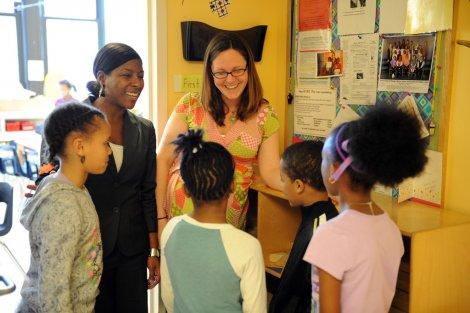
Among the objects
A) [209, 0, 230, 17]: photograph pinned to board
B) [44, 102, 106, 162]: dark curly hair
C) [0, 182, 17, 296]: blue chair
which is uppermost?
[209, 0, 230, 17]: photograph pinned to board

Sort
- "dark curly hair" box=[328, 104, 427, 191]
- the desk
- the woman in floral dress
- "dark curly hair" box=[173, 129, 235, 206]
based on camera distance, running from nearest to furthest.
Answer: "dark curly hair" box=[328, 104, 427, 191], "dark curly hair" box=[173, 129, 235, 206], the desk, the woman in floral dress

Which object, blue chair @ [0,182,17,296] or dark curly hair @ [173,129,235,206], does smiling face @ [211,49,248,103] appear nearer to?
dark curly hair @ [173,129,235,206]

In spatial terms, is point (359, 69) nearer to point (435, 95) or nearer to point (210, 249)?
point (435, 95)

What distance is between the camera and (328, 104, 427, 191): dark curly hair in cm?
117

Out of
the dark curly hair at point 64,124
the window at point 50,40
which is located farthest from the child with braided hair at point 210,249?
the window at point 50,40

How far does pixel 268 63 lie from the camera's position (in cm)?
271

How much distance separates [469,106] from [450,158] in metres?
0.21

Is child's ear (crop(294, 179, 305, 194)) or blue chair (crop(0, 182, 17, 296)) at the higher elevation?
child's ear (crop(294, 179, 305, 194))

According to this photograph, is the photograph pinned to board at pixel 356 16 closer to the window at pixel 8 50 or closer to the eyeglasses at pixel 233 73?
the eyeglasses at pixel 233 73

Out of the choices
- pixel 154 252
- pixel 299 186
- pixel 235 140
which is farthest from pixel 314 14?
pixel 154 252

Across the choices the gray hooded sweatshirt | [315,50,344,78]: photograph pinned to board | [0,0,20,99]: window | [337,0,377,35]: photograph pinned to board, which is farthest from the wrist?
[0,0,20,99]: window

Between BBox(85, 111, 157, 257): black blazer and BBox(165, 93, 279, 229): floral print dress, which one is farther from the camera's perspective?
BBox(165, 93, 279, 229): floral print dress

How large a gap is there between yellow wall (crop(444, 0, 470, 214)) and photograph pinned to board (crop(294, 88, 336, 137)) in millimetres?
634

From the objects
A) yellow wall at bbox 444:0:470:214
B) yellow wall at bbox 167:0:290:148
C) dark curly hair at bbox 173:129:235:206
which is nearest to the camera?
dark curly hair at bbox 173:129:235:206
